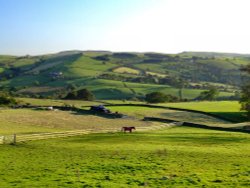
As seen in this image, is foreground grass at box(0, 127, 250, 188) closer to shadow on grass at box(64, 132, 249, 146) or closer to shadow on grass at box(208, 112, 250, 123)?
shadow on grass at box(64, 132, 249, 146)

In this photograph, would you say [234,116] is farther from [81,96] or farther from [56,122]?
[81,96]

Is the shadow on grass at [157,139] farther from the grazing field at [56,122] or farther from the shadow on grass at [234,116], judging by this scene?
the shadow on grass at [234,116]

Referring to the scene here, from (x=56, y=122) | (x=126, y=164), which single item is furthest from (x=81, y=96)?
(x=126, y=164)

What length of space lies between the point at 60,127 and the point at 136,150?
78.9 ft

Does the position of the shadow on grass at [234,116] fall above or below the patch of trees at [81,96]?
below

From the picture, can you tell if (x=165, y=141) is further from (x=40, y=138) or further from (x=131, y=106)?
(x=131, y=106)

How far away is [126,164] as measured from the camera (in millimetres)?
26203

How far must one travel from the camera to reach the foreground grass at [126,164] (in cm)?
2155

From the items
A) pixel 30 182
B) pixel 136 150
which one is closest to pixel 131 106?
pixel 136 150

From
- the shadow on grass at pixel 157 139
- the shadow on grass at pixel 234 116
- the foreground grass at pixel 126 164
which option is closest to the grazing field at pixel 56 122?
the shadow on grass at pixel 157 139

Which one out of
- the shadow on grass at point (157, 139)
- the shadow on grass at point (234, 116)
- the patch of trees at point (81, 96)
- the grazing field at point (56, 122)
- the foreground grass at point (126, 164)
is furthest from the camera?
the patch of trees at point (81, 96)

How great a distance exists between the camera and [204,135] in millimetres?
45750

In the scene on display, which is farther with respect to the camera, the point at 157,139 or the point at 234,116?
the point at 234,116

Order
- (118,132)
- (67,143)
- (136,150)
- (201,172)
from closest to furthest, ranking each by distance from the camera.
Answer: (201,172) → (136,150) → (67,143) → (118,132)
